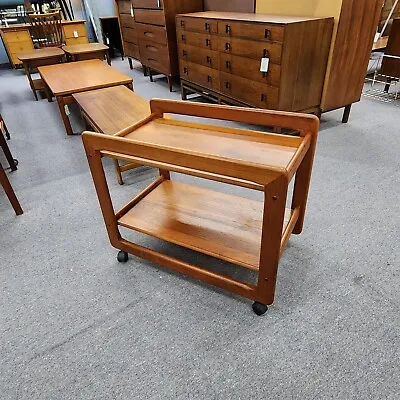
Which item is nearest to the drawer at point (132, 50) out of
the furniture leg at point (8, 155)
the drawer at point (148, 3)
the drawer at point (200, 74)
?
the drawer at point (148, 3)

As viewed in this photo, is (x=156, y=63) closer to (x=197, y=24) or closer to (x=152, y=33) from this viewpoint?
(x=152, y=33)

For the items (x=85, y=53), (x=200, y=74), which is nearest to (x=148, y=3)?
(x=85, y=53)

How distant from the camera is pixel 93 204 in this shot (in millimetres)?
1910

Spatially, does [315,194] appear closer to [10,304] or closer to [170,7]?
[10,304]

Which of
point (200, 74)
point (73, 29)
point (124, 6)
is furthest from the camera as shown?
point (73, 29)

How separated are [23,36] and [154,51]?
273cm

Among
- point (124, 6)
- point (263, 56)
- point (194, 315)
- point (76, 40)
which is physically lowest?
point (194, 315)

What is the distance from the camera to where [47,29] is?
4.72 meters

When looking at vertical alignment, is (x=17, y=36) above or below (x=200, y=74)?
above

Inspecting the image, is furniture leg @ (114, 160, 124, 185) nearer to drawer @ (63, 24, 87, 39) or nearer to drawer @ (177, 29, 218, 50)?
drawer @ (177, 29, 218, 50)

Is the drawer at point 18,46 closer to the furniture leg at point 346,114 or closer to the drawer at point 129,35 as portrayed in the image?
the drawer at point 129,35

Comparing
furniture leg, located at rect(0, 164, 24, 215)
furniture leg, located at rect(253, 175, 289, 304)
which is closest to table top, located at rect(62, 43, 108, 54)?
furniture leg, located at rect(0, 164, 24, 215)

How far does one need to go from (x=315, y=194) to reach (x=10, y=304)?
1.66 meters

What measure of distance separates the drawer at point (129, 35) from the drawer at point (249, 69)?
218cm
